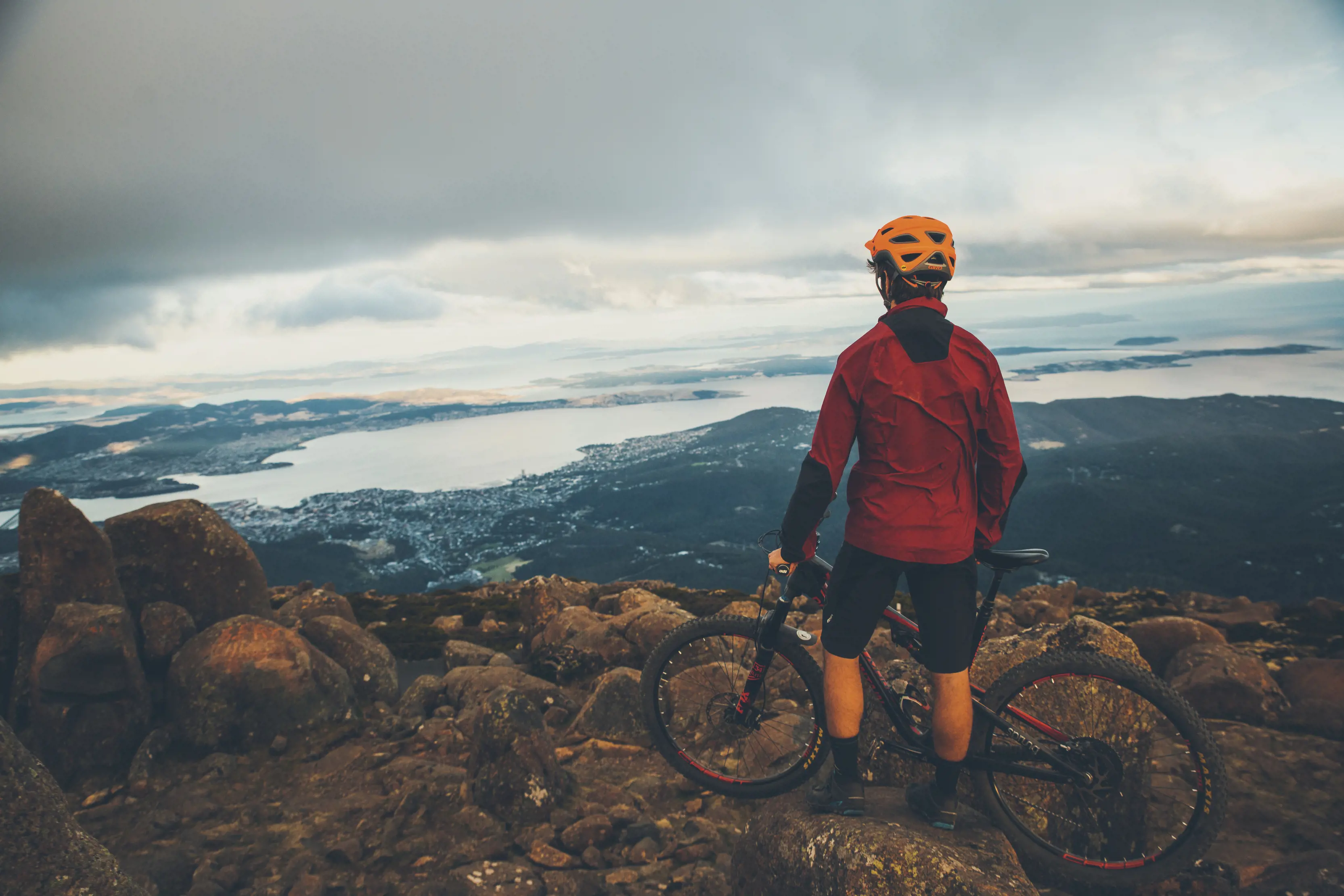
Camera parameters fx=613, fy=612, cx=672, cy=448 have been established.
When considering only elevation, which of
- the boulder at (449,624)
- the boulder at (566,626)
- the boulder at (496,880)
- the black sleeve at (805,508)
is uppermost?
the black sleeve at (805,508)

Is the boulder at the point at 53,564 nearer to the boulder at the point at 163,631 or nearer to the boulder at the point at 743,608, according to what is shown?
the boulder at the point at 163,631

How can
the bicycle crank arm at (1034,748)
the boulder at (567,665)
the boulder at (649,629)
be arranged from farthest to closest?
the boulder at (649,629) < the boulder at (567,665) < the bicycle crank arm at (1034,748)

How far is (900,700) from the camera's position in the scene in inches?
191

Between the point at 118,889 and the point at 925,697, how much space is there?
5.60m

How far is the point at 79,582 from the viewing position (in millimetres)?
7926

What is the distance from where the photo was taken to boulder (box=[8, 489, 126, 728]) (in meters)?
7.67

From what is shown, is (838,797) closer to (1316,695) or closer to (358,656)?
(358,656)

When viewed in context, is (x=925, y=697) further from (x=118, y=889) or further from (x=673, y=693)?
(x=118, y=889)

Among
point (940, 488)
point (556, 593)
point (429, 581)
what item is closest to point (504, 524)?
point (429, 581)

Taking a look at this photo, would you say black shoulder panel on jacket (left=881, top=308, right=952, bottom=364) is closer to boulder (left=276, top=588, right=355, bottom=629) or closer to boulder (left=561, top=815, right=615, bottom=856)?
boulder (left=561, top=815, right=615, bottom=856)

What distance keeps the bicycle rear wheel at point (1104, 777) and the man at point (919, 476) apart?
0.59 m

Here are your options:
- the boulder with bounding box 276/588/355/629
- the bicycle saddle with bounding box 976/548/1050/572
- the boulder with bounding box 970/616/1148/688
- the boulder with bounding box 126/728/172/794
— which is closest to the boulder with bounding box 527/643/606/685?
the boulder with bounding box 276/588/355/629

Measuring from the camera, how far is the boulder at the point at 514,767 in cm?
555

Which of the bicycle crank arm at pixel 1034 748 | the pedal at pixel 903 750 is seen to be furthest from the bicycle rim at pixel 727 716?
the bicycle crank arm at pixel 1034 748
